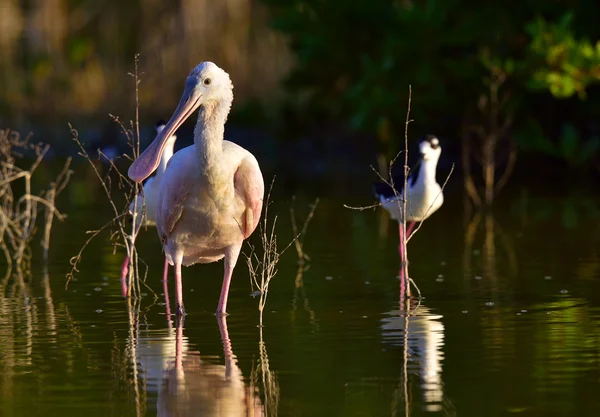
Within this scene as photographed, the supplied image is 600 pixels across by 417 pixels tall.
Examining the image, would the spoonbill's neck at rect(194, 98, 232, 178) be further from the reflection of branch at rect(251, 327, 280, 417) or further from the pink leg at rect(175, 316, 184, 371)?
the reflection of branch at rect(251, 327, 280, 417)

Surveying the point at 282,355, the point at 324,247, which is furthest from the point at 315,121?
the point at 282,355

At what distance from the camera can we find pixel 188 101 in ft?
32.1

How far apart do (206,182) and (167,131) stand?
493 millimetres

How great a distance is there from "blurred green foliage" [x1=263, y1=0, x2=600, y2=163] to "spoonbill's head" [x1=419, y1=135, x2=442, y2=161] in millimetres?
5476

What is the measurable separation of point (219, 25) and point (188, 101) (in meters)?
22.6

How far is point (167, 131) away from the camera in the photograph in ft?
32.7

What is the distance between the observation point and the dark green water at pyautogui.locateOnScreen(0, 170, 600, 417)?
7199mm

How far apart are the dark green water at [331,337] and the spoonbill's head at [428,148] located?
0.93 meters

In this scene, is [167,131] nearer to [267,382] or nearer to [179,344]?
[179,344]

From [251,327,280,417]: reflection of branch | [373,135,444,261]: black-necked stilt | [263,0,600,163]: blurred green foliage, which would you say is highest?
[263,0,600,163]: blurred green foliage

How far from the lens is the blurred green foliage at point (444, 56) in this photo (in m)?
19.3

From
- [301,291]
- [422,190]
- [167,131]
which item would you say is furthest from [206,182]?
[422,190]

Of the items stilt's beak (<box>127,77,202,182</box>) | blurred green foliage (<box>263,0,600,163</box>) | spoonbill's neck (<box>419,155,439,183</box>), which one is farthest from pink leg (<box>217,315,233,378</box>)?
blurred green foliage (<box>263,0,600,163</box>)

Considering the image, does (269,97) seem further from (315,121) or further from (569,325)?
(569,325)
